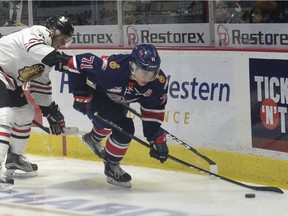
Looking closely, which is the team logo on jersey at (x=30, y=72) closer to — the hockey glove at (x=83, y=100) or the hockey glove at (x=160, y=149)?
the hockey glove at (x=83, y=100)

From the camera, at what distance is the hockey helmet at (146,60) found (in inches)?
191

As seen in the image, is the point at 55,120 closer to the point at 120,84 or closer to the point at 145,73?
the point at 120,84

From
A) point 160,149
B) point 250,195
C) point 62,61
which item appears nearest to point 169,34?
point 62,61

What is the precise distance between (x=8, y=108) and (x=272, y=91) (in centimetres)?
163

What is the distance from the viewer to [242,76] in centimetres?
555

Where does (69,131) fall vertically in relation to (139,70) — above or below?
below

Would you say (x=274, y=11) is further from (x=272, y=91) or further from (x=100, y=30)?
(x=100, y=30)

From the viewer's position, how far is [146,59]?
486 centimetres

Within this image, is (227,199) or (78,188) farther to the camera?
(78,188)

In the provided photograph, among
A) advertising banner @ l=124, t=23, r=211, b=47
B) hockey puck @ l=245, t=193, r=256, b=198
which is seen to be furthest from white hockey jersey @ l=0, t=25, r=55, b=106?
hockey puck @ l=245, t=193, r=256, b=198

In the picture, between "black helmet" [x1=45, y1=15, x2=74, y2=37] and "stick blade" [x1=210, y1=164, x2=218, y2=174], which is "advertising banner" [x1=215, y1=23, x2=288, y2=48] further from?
"black helmet" [x1=45, y1=15, x2=74, y2=37]

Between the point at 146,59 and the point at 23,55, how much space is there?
86 centimetres

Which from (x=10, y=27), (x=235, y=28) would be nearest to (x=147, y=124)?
(x=235, y=28)

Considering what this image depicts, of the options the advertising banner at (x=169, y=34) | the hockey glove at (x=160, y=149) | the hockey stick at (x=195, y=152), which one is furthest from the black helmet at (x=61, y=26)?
the advertising banner at (x=169, y=34)
